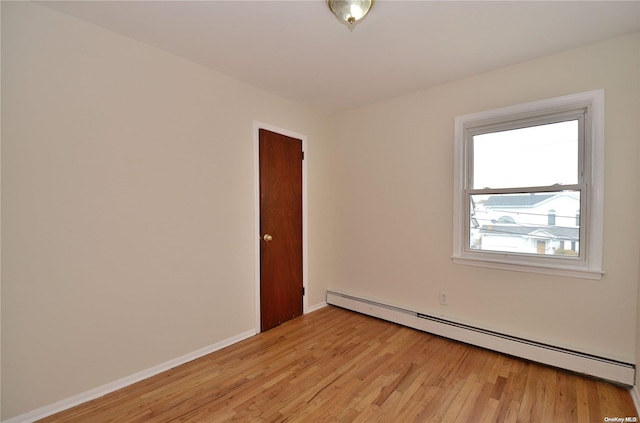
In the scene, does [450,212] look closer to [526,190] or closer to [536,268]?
[526,190]

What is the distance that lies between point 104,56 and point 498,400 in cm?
373

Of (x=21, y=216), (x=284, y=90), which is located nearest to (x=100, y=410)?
(x=21, y=216)

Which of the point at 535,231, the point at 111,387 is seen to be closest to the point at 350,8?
the point at 535,231

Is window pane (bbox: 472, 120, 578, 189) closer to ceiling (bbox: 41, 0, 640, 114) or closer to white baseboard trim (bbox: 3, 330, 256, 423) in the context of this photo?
ceiling (bbox: 41, 0, 640, 114)

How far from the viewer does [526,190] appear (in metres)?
2.48

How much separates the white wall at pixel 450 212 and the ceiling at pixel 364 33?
0.82 ft

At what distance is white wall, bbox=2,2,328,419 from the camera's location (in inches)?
66.9

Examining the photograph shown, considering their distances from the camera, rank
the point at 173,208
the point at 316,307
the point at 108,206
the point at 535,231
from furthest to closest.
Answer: the point at 316,307
the point at 535,231
the point at 173,208
the point at 108,206

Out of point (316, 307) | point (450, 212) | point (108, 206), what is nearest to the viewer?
point (108, 206)

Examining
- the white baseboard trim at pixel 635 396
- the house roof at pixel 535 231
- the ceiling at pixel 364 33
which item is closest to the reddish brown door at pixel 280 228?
the ceiling at pixel 364 33

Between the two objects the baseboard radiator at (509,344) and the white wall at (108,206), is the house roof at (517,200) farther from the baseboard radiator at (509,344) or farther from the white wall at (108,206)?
the white wall at (108,206)

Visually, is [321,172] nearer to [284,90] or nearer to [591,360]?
[284,90]

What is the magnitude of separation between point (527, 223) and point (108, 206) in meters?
3.49

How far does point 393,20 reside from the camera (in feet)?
6.27
